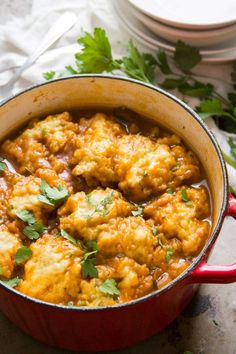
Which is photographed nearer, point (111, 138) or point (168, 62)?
point (111, 138)

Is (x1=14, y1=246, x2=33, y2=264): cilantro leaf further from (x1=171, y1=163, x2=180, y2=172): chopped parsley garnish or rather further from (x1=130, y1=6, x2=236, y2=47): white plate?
(x1=130, y1=6, x2=236, y2=47): white plate

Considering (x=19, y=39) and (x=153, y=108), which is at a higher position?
(x=19, y=39)

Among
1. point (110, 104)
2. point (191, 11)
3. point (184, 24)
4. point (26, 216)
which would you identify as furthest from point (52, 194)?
point (191, 11)

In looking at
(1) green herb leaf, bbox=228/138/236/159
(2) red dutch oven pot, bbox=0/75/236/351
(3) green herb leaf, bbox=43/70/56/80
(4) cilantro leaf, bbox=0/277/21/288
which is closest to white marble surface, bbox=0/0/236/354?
(2) red dutch oven pot, bbox=0/75/236/351

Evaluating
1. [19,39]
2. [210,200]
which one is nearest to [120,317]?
[210,200]

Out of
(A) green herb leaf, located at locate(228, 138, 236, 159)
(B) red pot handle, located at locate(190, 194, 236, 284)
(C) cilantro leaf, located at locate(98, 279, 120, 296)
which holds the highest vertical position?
(C) cilantro leaf, located at locate(98, 279, 120, 296)

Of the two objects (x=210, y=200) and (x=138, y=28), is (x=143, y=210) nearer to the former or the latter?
(x=210, y=200)
